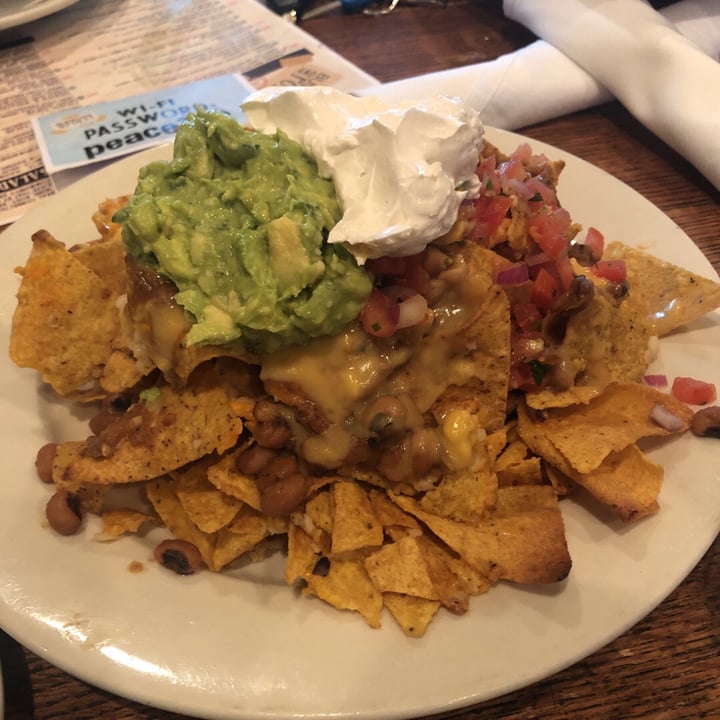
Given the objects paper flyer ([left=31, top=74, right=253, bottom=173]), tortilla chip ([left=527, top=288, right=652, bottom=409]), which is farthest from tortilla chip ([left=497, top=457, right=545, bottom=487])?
paper flyer ([left=31, top=74, right=253, bottom=173])

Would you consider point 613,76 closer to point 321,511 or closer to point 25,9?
point 321,511

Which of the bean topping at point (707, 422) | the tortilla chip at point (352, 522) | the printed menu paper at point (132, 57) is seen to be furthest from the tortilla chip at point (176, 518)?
the printed menu paper at point (132, 57)

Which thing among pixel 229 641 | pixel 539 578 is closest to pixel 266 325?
pixel 229 641

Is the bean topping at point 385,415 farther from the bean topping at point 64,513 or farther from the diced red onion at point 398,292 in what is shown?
the bean topping at point 64,513

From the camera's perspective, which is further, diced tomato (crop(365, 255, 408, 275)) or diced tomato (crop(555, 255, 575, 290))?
diced tomato (crop(555, 255, 575, 290))

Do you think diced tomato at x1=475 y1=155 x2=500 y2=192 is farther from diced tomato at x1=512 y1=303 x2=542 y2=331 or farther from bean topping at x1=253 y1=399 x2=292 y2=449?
bean topping at x1=253 y1=399 x2=292 y2=449

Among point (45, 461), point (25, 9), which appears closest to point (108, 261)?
point (45, 461)

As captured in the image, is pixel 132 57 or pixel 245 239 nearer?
pixel 245 239
